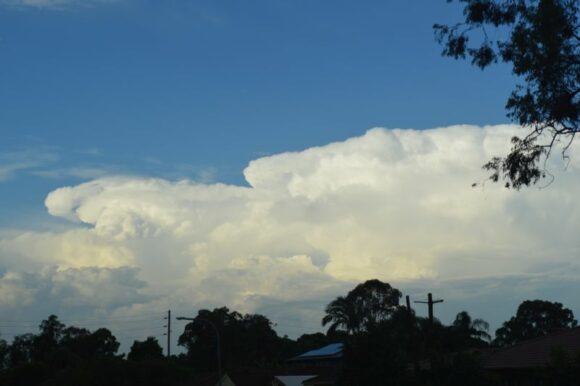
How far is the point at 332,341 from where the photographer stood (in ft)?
309

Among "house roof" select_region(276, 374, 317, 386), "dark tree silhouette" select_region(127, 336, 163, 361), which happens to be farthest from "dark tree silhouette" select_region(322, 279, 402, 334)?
"dark tree silhouette" select_region(127, 336, 163, 361)

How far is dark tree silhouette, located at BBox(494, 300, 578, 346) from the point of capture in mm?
104125

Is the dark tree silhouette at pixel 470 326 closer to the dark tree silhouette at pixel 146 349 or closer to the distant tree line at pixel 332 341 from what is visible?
the distant tree line at pixel 332 341

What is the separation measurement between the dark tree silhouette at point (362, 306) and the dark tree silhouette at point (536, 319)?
2750cm

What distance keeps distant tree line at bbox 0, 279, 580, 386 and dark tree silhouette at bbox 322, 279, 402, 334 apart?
0.12 meters

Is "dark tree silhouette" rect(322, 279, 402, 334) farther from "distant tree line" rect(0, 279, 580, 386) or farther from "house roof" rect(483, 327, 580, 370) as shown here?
"house roof" rect(483, 327, 580, 370)

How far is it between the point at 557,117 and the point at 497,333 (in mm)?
96240

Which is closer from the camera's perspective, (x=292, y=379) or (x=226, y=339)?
(x=292, y=379)

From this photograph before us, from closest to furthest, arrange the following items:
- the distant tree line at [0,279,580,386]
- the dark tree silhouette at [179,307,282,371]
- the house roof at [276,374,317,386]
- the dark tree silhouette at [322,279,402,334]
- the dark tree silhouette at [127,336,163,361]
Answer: the distant tree line at [0,279,580,386] → the house roof at [276,374,317,386] → the dark tree silhouette at [322,279,402,334] → the dark tree silhouette at [127,336,163,361] → the dark tree silhouette at [179,307,282,371]

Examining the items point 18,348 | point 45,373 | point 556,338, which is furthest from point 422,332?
point 18,348

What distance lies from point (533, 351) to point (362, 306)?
143ft

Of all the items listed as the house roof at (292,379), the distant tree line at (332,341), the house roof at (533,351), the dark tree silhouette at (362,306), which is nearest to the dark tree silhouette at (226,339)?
the distant tree line at (332,341)

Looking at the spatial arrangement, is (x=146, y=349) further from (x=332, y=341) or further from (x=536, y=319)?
(x=536, y=319)

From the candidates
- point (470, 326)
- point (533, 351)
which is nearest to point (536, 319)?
point (470, 326)
